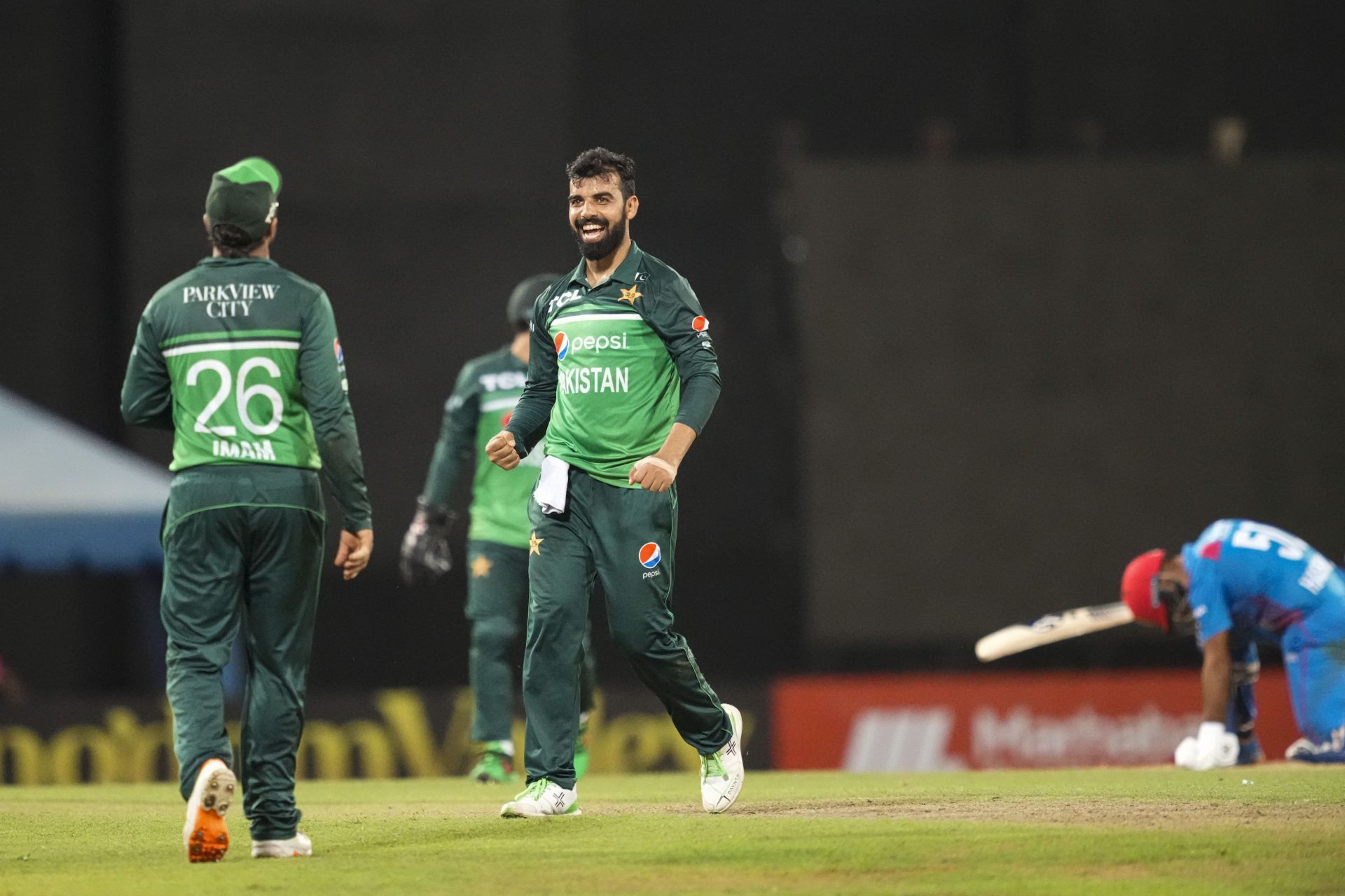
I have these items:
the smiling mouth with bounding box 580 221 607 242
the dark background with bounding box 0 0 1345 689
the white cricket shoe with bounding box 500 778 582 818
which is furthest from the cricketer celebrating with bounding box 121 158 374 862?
the dark background with bounding box 0 0 1345 689

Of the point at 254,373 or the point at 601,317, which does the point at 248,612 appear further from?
the point at 601,317

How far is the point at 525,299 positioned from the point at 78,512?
6.15 meters

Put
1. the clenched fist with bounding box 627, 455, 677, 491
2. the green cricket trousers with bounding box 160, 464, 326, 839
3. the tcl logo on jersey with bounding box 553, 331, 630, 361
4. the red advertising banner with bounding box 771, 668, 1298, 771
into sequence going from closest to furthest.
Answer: the green cricket trousers with bounding box 160, 464, 326, 839 < the clenched fist with bounding box 627, 455, 677, 491 < the tcl logo on jersey with bounding box 553, 331, 630, 361 < the red advertising banner with bounding box 771, 668, 1298, 771

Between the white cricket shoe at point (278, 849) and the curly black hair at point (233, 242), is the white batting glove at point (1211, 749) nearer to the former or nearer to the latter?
the white cricket shoe at point (278, 849)

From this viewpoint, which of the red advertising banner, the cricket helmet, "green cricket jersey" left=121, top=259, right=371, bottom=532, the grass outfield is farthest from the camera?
the red advertising banner

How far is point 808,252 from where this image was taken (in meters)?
14.3

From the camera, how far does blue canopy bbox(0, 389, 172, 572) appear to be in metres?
14.5

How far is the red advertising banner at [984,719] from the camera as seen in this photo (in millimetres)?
13938

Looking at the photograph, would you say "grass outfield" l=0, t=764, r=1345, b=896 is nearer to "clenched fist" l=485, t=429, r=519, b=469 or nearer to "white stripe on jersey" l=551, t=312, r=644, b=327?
"clenched fist" l=485, t=429, r=519, b=469

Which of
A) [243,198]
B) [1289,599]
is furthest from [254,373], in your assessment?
[1289,599]

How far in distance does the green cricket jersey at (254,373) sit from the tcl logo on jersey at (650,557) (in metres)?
1.07

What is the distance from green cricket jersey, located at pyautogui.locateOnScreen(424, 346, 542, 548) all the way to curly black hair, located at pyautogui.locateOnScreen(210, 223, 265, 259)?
12.1ft

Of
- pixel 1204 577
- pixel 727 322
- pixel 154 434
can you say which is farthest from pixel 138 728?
pixel 1204 577

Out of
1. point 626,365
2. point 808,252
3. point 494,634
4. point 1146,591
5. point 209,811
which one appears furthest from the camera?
point 808,252
